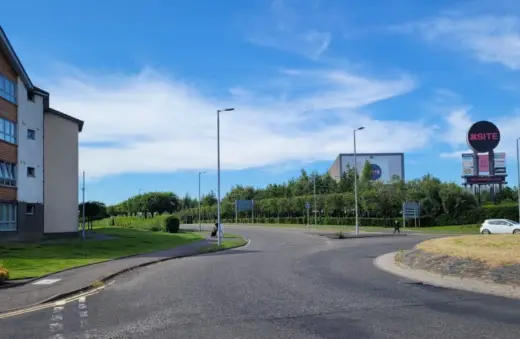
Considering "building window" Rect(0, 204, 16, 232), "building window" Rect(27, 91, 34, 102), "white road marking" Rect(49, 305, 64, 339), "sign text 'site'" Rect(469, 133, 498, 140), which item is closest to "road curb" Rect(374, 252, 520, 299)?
"white road marking" Rect(49, 305, 64, 339)

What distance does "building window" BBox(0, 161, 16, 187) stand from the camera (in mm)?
36844

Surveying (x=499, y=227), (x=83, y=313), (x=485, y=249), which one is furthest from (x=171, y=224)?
(x=83, y=313)

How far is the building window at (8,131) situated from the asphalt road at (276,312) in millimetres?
24724

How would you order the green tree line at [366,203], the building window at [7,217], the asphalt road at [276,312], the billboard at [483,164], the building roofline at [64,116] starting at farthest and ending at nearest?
the billboard at [483,164] < the green tree line at [366,203] < the building roofline at [64,116] < the building window at [7,217] < the asphalt road at [276,312]

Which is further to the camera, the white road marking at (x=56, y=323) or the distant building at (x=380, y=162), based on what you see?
the distant building at (x=380, y=162)

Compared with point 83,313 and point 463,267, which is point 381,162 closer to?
point 463,267

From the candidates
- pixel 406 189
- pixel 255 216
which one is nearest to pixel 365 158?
pixel 255 216

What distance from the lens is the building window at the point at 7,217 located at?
1439 inches

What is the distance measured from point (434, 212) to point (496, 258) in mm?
57232

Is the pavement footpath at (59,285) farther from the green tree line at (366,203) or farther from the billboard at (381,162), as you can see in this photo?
the billboard at (381,162)

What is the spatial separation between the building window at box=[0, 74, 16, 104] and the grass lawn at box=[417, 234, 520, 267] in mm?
30069

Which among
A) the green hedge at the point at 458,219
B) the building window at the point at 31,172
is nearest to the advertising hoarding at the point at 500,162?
the green hedge at the point at 458,219

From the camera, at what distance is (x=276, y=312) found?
1050cm

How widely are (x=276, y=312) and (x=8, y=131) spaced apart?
109 feet
